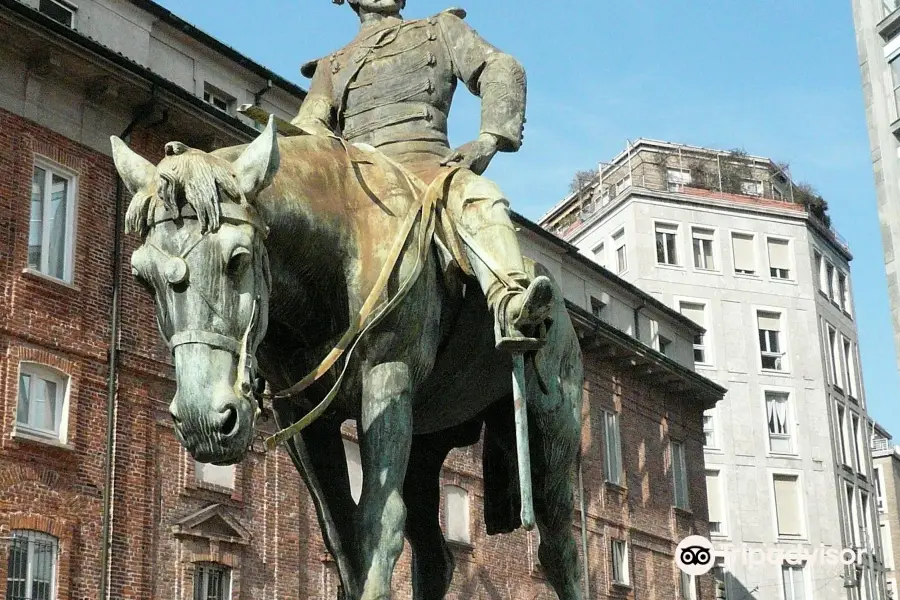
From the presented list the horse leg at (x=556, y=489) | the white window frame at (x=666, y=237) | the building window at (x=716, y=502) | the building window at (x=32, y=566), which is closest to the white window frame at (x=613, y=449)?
the building window at (x=716, y=502)

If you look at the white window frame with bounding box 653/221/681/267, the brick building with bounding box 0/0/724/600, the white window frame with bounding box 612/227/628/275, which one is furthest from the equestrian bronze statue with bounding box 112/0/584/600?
the white window frame with bounding box 612/227/628/275

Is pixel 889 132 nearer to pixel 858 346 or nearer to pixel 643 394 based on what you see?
pixel 643 394

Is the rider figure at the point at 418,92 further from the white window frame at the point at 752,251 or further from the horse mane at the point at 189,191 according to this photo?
the white window frame at the point at 752,251

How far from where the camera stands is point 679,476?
4622 centimetres

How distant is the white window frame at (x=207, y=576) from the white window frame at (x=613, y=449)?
16.5 metres

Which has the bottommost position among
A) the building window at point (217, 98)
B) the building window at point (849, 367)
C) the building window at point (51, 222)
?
the building window at point (51, 222)

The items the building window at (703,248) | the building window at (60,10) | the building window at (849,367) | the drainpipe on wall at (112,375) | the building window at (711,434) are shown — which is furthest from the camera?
the building window at (849,367)

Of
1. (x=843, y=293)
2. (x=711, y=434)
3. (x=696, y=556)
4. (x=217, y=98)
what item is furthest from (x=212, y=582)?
(x=843, y=293)

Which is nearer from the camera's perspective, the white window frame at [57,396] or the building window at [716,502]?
the white window frame at [57,396]

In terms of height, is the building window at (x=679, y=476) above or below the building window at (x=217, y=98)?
below

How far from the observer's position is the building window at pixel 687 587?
4500cm

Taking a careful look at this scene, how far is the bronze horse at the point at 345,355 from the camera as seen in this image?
4805 mm

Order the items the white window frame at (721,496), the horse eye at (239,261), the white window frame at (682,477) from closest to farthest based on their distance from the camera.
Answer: the horse eye at (239,261)
the white window frame at (682,477)
the white window frame at (721,496)

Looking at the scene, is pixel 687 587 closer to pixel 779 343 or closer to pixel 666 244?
pixel 666 244
